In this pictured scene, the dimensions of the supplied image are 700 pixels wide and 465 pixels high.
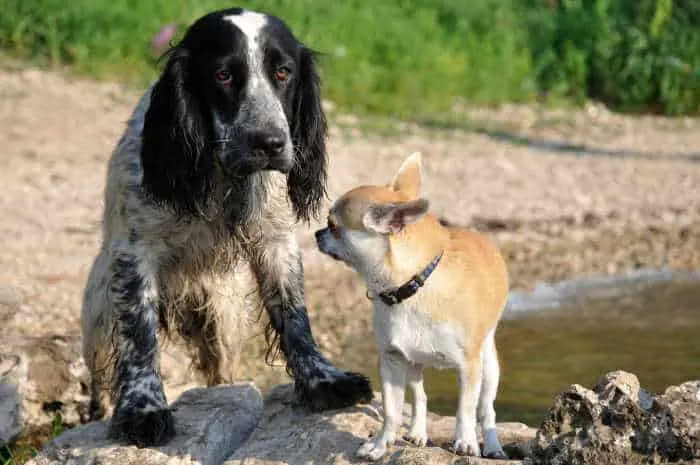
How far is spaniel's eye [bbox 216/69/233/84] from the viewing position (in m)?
5.73

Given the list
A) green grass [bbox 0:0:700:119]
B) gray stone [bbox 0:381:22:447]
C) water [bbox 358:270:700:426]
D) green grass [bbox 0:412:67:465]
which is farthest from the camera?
green grass [bbox 0:0:700:119]

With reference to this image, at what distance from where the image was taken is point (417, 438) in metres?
5.08

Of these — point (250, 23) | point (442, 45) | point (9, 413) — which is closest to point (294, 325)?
point (250, 23)

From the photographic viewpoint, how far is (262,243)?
20.2 ft

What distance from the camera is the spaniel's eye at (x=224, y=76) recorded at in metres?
5.73

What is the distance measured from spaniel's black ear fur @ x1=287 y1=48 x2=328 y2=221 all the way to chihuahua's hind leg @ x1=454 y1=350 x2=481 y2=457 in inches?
57.6

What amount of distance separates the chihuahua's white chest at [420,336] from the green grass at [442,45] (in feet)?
31.5

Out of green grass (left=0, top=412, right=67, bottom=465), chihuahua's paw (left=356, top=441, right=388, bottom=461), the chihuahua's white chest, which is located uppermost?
the chihuahua's white chest

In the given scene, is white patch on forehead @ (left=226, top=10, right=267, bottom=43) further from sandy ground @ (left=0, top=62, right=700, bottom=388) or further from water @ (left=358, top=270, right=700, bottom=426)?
sandy ground @ (left=0, top=62, right=700, bottom=388)

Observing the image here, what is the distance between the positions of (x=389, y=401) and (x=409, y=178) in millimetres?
803

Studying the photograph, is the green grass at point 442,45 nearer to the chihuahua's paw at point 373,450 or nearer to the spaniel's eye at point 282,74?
the spaniel's eye at point 282,74

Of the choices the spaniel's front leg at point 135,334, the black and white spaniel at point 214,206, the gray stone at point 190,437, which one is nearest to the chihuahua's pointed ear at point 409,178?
the black and white spaniel at point 214,206

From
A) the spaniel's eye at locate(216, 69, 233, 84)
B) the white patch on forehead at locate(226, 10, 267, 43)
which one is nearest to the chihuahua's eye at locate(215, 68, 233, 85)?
the spaniel's eye at locate(216, 69, 233, 84)

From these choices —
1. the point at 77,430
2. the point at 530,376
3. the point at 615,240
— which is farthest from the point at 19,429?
the point at 615,240
